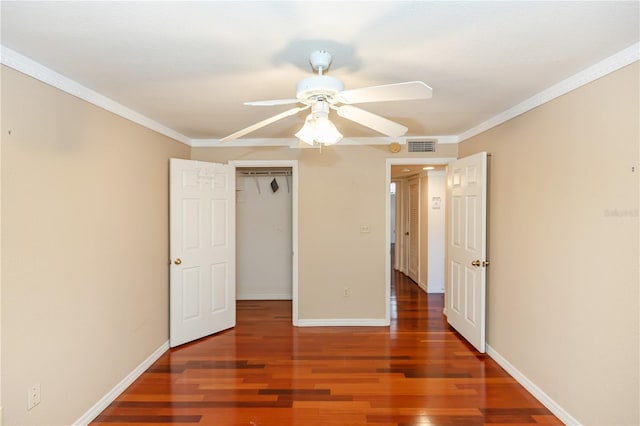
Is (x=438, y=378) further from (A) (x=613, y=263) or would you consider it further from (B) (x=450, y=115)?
(B) (x=450, y=115)

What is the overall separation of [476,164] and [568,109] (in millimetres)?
1065

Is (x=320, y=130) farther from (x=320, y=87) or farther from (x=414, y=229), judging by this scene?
(x=414, y=229)

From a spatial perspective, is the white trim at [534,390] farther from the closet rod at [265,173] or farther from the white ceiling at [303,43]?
the closet rod at [265,173]

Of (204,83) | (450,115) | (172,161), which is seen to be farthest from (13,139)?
(450,115)

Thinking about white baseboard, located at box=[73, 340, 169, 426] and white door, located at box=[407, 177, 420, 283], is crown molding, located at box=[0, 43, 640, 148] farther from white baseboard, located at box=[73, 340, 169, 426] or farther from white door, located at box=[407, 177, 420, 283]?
white door, located at box=[407, 177, 420, 283]

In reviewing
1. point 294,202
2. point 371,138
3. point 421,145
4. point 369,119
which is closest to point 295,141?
point 294,202

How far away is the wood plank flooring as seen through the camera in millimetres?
2303

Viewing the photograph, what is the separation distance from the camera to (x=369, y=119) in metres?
1.88

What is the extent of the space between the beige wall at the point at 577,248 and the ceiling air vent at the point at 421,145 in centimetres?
104

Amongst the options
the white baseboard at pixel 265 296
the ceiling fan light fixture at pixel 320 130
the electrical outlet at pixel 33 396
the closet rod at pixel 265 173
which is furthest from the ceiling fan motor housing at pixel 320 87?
the white baseboard at pixel 265 296

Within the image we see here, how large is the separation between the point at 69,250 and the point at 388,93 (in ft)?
7.12

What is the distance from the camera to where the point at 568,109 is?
2.20m

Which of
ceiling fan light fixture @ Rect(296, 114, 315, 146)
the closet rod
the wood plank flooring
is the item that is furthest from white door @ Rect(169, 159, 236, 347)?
ceiling fan light fixture @ Rect(296, 114, 315, 146)

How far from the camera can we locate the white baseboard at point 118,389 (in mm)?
2246
